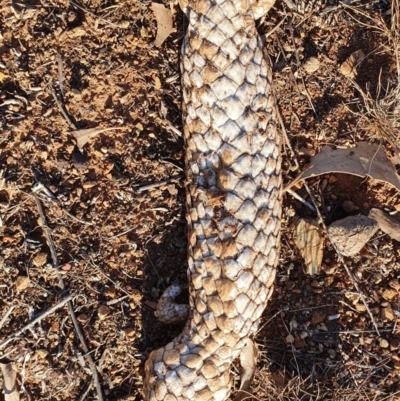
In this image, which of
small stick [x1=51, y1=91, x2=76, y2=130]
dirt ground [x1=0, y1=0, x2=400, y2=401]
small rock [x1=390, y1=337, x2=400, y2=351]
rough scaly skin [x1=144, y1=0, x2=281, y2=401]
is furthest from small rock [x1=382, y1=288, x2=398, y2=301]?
small stick [x1=51, y1=91, x2=76, y2=130]

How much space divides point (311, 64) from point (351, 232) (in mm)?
660

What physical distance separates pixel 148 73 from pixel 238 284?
84 cm

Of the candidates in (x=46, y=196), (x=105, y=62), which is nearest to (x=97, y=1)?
(x=105, y=62)

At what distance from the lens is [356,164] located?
2.45m

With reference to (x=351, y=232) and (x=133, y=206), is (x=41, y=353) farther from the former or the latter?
(x=351, y=232)

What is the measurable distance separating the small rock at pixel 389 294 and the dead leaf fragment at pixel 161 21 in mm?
1255

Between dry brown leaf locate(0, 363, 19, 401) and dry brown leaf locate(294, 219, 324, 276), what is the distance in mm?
1119

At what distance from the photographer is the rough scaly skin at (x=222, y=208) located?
213 cm

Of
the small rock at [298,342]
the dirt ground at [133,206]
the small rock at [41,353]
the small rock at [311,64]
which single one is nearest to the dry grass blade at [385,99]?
the dirt ground at [133,206]

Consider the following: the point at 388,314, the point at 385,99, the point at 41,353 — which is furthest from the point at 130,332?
the point at 385,99

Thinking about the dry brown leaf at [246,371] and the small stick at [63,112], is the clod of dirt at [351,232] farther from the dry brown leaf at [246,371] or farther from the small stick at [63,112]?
the small stick at [63,112]

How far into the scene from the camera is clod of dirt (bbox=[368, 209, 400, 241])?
245 cm

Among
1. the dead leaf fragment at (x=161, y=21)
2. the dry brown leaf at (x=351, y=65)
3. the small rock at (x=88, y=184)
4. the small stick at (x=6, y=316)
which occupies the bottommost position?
the small stick at (x=6, y=316)

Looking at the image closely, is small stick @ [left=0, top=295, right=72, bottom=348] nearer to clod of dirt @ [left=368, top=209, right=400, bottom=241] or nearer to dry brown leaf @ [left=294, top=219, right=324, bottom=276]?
dry brown leaf @ [left=294, top=219, right=324, bottom=276]
